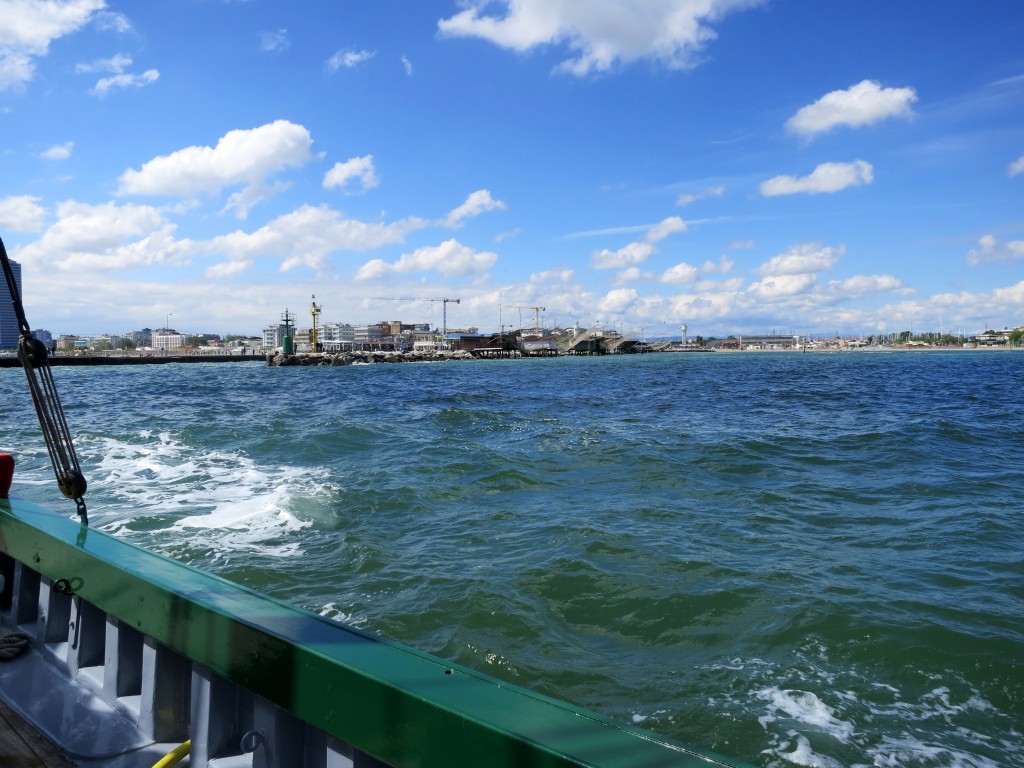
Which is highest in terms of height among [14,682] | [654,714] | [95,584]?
[95,584]

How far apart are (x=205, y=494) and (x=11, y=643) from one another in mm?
7346

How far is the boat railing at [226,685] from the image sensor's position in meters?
1.49

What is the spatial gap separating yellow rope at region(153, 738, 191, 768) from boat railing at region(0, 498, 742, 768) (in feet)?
0.16

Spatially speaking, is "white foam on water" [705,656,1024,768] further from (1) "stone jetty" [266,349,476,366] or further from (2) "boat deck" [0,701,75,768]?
(1) "stone jetty" [266,349,476,366]

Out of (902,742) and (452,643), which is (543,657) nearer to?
(452,643)

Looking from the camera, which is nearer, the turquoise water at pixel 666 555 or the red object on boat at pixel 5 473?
the red object on boat at pixel 5 473

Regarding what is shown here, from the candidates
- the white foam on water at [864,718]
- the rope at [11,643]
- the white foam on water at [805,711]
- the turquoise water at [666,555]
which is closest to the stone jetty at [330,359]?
the turquoise water at [666,555]

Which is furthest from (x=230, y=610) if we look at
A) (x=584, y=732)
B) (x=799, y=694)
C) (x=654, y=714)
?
(x=799, y=694)

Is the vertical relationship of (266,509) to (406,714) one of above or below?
below

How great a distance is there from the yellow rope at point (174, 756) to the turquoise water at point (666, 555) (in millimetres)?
2617

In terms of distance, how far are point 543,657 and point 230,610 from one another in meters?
3.28

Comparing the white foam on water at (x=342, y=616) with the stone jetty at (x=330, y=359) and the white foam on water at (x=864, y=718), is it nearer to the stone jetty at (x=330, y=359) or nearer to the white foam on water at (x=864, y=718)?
the white foam on water at (x=864, y=718)

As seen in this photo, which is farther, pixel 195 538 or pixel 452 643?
pixel 195 538

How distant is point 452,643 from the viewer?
5121 mm
